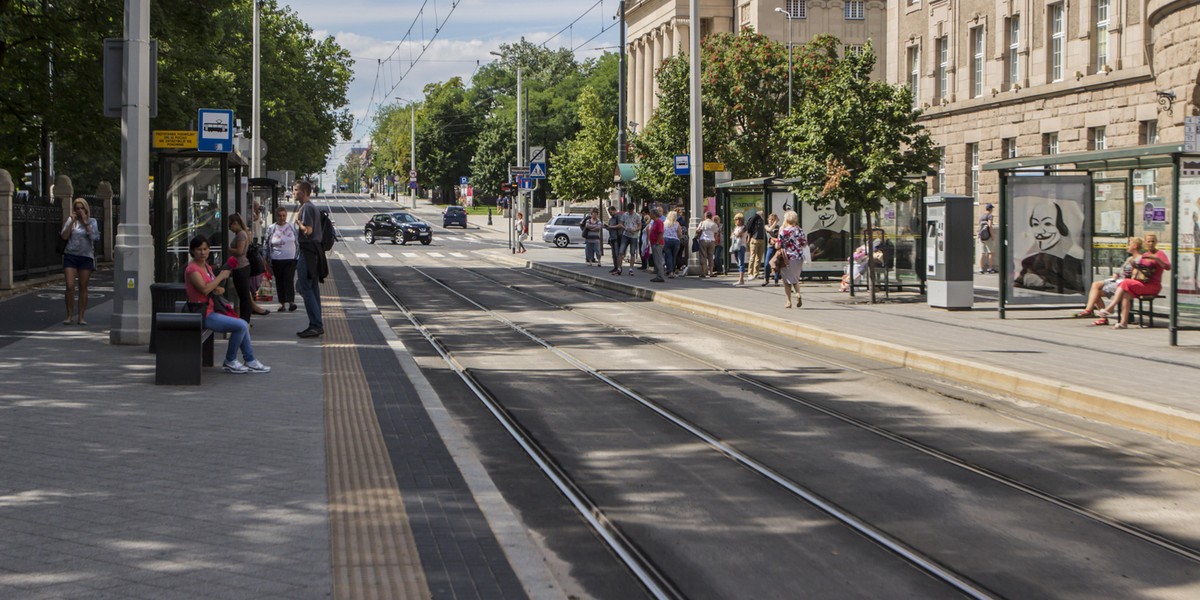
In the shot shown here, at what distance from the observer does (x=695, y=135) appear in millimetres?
31438

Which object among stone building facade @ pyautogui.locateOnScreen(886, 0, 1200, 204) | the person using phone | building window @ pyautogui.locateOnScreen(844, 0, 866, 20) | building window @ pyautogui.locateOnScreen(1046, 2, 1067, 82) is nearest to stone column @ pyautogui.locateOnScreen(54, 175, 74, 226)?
the person using phone

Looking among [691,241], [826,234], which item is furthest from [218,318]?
[691,241]

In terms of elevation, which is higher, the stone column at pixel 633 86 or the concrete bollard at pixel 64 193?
the stone column at pixel 633 86

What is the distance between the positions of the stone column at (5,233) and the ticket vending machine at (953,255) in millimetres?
16330

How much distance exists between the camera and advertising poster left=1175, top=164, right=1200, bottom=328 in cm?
1642

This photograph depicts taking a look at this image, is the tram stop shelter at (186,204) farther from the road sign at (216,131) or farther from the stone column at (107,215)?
the stone column at (107,215)

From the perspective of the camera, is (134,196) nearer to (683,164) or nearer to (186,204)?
(186,204)

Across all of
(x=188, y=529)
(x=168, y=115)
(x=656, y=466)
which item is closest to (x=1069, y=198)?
(x=656, y=466)

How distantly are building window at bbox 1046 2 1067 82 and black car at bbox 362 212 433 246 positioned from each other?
3484 cm

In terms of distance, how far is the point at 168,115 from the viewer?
2759cm

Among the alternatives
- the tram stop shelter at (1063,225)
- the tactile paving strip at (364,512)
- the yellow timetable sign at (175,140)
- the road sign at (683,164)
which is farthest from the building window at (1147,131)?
the tactile paving strip at (364,512)

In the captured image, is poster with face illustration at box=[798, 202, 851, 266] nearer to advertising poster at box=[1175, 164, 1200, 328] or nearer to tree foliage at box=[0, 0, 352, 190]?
advertising poster at box=[1175, 164, 1200, 328]

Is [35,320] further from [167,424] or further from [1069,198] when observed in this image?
[1069,198]

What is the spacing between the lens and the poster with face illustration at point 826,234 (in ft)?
94.2
